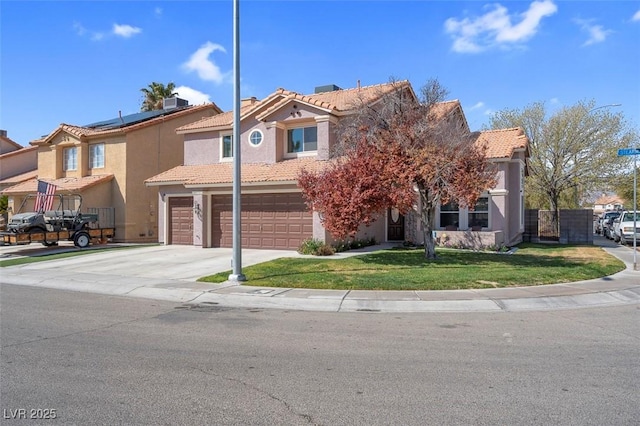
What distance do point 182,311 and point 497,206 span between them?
600 inches

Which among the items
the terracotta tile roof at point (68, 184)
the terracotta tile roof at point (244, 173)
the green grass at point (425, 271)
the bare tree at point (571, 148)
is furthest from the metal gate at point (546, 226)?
the terracotta tile roof at point (68, 184)

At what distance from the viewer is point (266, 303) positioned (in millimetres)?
10109

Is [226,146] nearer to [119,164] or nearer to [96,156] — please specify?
[119,164]

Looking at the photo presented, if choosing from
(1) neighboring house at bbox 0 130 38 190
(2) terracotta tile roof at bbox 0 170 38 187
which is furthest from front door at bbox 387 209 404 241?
(1) neighboring house at bbox 0 130 38 190

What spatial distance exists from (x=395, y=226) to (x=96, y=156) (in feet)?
56.2

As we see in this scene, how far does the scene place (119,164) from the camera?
83.9 ft

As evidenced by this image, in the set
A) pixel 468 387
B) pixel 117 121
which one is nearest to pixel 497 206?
pixel 468 387

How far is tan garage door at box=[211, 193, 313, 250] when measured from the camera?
1928cm

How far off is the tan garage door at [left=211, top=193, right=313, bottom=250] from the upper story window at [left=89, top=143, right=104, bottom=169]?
31.2ft

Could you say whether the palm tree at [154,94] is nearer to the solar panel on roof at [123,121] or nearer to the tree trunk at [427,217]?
the solar panel on roof at [123,121]

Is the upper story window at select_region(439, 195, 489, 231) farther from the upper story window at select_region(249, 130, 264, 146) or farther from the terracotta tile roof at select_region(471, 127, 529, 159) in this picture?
the upper story window at select_region(249, 130, 264, 146)

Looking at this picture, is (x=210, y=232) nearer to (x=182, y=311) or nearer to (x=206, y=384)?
(x=182, y=311)

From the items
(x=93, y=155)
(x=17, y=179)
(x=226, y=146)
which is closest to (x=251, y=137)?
(x=226, y=146)

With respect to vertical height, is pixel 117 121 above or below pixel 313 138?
above
